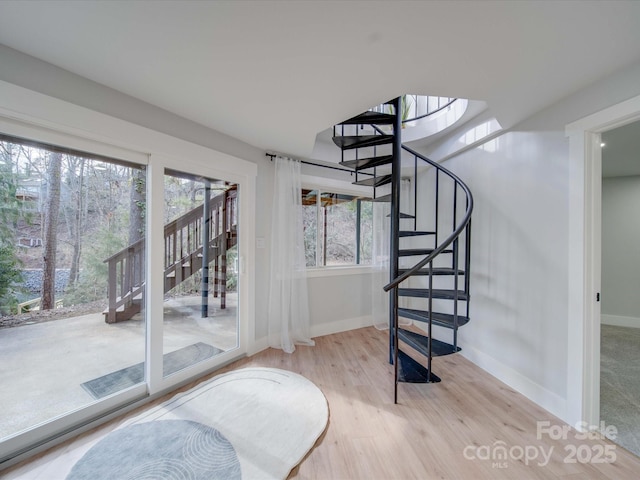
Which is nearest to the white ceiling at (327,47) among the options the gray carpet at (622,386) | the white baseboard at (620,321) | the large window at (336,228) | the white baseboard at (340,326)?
the large window at (336,228)

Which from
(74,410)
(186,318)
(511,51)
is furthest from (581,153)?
(74,410)

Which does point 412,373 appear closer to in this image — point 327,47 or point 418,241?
point 418,241

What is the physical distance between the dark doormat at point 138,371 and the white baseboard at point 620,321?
544 cm

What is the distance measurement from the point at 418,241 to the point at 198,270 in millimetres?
2871

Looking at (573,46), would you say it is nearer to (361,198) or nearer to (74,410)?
(361,198)

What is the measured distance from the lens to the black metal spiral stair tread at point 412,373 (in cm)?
197

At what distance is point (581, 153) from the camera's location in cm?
161

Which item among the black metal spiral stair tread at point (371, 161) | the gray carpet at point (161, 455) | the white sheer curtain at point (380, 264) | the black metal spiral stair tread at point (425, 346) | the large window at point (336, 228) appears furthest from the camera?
the white sheer curtain at point (380, 264)

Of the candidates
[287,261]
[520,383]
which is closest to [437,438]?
[520,383]

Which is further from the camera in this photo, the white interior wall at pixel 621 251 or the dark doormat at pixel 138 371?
the white interior wall at pixel 621 251

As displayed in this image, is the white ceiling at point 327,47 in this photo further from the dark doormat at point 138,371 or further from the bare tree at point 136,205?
the dark doormat at point 138,371

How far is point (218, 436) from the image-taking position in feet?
5.01

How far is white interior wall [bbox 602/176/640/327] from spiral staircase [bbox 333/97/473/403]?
2.83 meters

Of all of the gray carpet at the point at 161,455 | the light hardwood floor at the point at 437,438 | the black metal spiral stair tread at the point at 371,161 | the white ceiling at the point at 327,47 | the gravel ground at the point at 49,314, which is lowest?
the light hardwood floor at the point at 437,438
